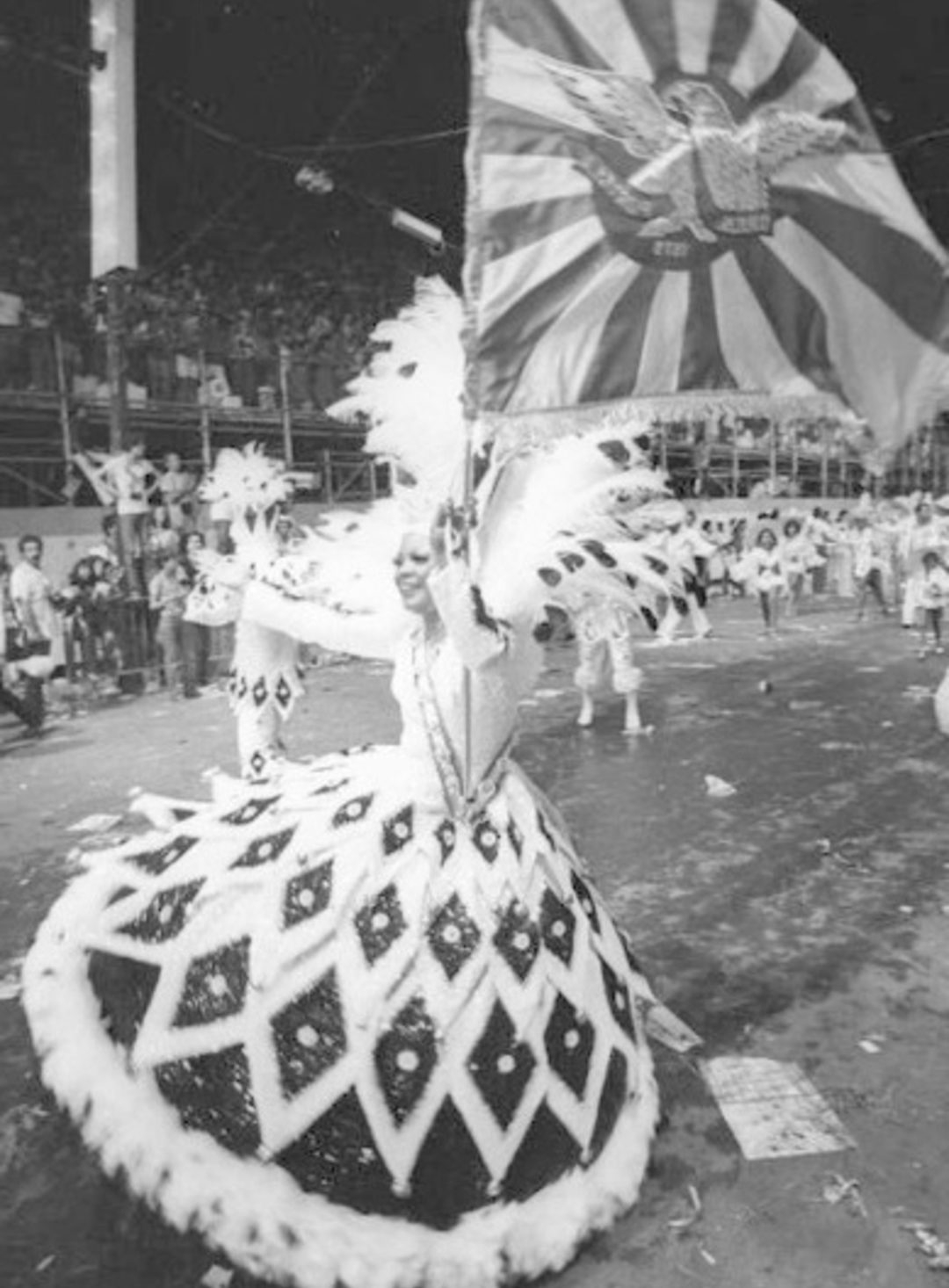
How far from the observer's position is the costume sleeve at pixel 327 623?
118 inches

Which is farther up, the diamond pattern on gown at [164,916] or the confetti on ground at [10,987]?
the diamond pattern on gown at [164,916]

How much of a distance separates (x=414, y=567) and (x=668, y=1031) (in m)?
2.05

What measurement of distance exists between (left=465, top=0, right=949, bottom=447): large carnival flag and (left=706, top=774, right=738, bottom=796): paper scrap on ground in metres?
4.71

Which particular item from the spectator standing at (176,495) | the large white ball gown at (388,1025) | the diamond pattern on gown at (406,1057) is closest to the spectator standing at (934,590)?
the spectator standing at (176,495)

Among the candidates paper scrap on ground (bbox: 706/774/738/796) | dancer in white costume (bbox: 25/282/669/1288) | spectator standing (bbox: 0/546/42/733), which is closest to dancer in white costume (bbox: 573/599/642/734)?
paper scrap on ground (bbox: 706/774/738/796)

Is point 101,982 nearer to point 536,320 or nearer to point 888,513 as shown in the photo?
point 536,320

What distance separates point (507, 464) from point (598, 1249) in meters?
2.08

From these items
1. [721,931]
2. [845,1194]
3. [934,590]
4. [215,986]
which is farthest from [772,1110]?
[934,590]

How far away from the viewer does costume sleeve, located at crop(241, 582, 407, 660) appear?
299 centimetres

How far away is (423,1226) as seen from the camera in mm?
2529

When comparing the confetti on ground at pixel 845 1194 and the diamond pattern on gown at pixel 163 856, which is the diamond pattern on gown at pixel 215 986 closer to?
the diamond pattern on gown at pixel 163 856

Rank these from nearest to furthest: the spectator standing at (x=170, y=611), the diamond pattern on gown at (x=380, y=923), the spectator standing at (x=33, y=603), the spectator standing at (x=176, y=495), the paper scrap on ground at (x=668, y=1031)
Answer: the diamond pattern on gown at (x=380, y=923)
the paper scrap on ground at (x=668, y=1031)
the spectator standing at (x=33, y=603)
the spectator standing at (x=170, y=611)
the spectator standing at (x=176, y=495)

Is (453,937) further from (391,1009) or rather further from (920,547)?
(920,547)

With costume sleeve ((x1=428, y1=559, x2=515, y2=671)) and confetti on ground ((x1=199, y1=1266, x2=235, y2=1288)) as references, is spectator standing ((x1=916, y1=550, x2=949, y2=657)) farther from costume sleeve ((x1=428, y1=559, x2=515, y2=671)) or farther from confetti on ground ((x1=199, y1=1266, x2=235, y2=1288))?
confetti on ground ((x1=199, y1=1266, x2=235, y2=1288))
